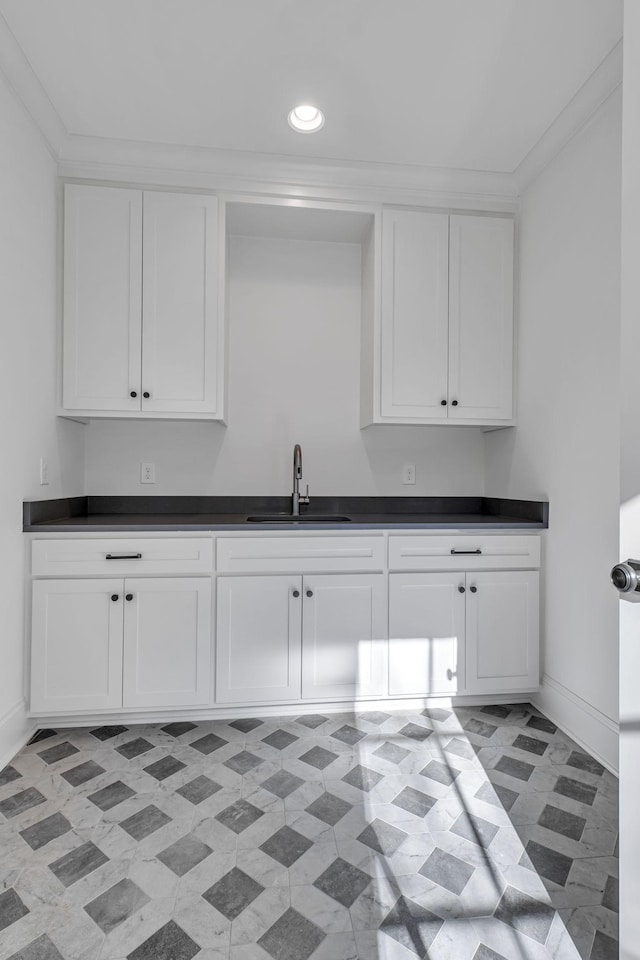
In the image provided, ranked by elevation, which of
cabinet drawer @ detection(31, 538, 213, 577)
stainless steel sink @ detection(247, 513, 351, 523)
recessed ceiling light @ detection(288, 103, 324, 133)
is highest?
recessed ceiling light @ detection(288, 103, 324, 133)

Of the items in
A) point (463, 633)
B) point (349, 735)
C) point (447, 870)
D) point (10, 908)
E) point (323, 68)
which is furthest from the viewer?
point (463, 633)

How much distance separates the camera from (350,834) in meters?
1.60

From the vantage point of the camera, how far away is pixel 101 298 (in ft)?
8.13

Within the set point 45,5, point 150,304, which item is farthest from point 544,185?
point 45,5

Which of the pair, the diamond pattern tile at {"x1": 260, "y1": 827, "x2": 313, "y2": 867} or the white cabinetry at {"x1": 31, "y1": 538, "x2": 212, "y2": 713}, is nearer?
the diamond pattern tile at {"x1": 260, "y1": 827, "x2": 313, "y2": 867}

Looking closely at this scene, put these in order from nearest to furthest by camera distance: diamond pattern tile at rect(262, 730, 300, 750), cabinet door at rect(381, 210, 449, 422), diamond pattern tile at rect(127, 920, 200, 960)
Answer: diamond pattern tile at rect(127, 920, 200, 960)
diamond pattern tile at rect(262, 730, 300, 750)
cabinet door at rect(381, 210, 449, 422)

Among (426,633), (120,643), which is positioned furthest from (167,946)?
(426,633)

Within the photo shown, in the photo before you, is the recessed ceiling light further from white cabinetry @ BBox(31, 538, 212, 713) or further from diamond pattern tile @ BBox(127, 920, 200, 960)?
diamond pattern tile @ BBox(127, 920, 200, 960)

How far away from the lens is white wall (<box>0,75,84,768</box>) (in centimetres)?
199

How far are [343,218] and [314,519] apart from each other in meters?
1.58

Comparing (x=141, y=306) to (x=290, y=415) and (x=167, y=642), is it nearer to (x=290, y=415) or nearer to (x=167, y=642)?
(x=290, y=415)

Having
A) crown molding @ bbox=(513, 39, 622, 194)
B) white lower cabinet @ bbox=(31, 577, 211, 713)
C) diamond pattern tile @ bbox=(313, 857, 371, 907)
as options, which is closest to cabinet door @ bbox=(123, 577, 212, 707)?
white lower cabinet @ bbox=(31, 577, 211, 713)

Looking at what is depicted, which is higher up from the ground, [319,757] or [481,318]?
[481,318]

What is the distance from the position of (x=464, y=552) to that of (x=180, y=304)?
1797 millimetres
